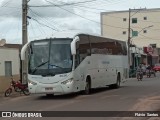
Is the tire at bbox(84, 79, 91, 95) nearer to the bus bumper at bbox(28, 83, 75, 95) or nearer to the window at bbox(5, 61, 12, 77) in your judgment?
the bus bumper at bbox(28, 83, 75, 95)

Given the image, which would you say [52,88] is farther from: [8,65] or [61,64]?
[8,65]

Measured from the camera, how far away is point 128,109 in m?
16.5

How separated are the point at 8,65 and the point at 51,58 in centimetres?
982

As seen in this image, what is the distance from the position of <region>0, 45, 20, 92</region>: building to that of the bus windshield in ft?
25.6

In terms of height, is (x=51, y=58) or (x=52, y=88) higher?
(x=51, y=58)

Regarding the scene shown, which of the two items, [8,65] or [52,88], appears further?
[8,65]

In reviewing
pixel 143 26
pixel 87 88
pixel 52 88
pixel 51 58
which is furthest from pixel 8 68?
pixel 143 26

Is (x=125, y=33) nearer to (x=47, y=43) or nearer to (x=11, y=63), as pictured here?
(x=11, y=63)

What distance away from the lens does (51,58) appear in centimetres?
2245

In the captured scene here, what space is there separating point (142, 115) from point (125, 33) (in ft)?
342

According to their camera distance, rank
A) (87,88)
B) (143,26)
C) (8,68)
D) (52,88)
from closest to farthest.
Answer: (52,88), (87,88), (8,68), (143,26)

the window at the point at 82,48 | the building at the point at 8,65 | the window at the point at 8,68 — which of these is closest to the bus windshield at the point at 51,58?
the window at the point at 82,48

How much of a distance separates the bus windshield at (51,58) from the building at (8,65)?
25.6 feet

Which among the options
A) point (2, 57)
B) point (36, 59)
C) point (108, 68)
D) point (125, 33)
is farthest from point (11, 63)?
point (125, 33)
